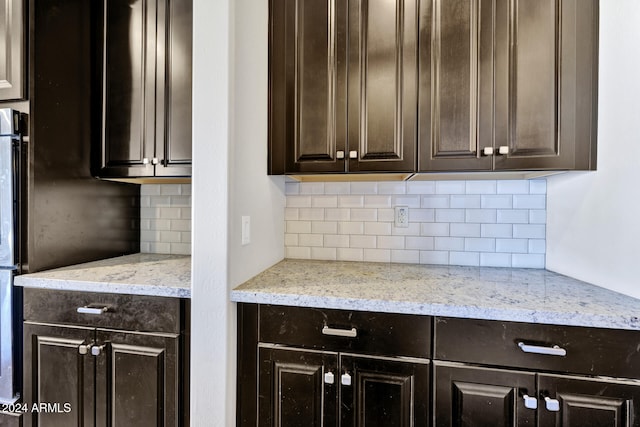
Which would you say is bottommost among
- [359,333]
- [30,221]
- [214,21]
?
[359,333]

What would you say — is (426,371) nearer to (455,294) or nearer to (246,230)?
(455,294)

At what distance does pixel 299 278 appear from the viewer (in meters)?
1.31

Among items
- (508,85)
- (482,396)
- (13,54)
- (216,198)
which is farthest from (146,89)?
(482,396)

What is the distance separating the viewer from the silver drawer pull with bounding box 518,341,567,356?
91 cm

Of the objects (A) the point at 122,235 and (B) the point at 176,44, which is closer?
(B) the point at 176,44

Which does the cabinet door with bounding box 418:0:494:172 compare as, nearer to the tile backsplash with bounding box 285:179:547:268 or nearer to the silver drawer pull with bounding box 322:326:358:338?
the tile backsplash with bounding box 285:179:547:268

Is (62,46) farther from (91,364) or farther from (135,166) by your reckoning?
(91,364)

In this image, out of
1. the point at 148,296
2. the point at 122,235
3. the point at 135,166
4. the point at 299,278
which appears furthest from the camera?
the point at 122,235

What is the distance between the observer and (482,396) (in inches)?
38.1

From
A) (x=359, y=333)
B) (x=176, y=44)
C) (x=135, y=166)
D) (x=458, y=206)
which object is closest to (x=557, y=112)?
(x=458, y=206)

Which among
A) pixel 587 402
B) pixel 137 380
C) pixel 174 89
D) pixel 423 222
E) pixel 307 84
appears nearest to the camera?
pixel 587 402

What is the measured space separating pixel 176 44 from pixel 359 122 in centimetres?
104

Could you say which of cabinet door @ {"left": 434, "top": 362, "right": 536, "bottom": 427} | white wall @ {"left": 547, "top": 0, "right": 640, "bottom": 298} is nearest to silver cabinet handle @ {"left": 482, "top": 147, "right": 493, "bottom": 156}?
white wall @ {"left": 547, "top": 0, "right": 640, "bottom": 298}

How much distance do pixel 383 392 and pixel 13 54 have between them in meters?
2.06
